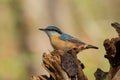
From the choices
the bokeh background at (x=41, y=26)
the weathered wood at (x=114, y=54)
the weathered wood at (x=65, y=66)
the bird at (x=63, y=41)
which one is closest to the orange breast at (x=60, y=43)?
the bird at (x=63, y=41)

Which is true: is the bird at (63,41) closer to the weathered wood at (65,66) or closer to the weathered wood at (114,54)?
the weathered wood at (65,66)

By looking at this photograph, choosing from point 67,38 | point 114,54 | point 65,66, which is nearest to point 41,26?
point 67,38

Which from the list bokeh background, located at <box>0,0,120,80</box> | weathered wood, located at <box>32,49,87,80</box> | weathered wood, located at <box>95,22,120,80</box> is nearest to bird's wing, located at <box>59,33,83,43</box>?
weathered wood, located at <box>32,49,87,80</box>

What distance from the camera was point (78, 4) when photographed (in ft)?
56.2

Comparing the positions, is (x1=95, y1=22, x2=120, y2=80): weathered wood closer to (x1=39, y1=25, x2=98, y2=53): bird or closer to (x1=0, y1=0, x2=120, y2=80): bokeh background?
(x1=39, y1=25, x2=98, y2=53): bird

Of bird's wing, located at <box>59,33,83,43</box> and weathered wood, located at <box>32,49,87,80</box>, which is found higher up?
bird's wing, located at <box>59,33,83,43</box>

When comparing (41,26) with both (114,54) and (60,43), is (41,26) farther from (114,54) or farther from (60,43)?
(114,54)

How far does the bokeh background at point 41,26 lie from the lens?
36.2 ft

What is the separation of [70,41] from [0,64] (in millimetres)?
10272

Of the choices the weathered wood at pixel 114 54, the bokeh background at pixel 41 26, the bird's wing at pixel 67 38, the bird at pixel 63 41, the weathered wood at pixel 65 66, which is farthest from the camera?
the bokeh background at pixel 41 26

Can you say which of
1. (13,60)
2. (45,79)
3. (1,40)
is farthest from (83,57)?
(45,79)

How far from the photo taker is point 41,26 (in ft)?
35.1

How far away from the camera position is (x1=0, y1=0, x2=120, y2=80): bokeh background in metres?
11.0

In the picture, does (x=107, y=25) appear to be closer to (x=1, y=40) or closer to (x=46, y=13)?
(x=1, y=40)
